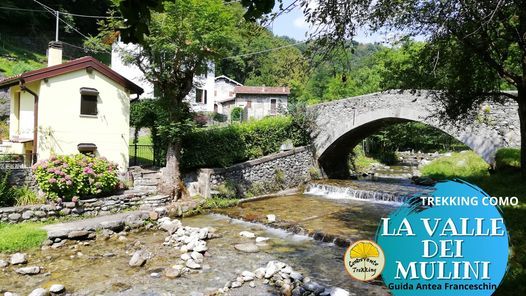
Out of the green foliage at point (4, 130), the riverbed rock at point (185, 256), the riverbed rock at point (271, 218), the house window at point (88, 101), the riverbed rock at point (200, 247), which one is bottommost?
the riverbed rock at point (185, 256)

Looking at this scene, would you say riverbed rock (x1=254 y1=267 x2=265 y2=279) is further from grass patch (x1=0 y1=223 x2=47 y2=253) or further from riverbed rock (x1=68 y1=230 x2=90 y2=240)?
grass patch (x1=0 y1=223 x2=47 y2=253)

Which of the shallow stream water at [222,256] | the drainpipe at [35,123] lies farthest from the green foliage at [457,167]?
the drainpipe at [35,123]

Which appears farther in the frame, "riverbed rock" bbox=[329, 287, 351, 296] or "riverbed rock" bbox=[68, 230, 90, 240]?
"riverbed rock" bbox=[68, 230, 90, 240]

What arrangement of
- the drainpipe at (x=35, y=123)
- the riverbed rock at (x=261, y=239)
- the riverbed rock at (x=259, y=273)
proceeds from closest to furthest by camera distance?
the riverbed rock at (x=259, y=273) → the riverbed rock at (x=261, y=239) → the drainpipe at (x=35, y=123)

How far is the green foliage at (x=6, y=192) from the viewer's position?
10437 millimetres

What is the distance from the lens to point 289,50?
53.8 meters

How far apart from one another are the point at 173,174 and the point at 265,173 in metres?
4.68

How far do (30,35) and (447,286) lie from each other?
4127cm

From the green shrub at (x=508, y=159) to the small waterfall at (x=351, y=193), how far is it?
3640 millimetres

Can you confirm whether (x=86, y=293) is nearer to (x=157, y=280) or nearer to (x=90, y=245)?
(x=157, y=280)

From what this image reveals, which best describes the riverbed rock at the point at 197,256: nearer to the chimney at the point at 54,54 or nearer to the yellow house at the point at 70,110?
the yellow house at the point at 70,110

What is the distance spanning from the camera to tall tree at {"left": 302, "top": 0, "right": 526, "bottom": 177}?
503 cm

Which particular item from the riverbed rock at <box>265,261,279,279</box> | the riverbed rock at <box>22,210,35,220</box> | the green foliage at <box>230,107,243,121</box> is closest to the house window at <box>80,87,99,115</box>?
the riverbed rock at <box>22,210,35,220</box>

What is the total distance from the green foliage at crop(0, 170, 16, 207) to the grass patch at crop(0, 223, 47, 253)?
1115 mm
